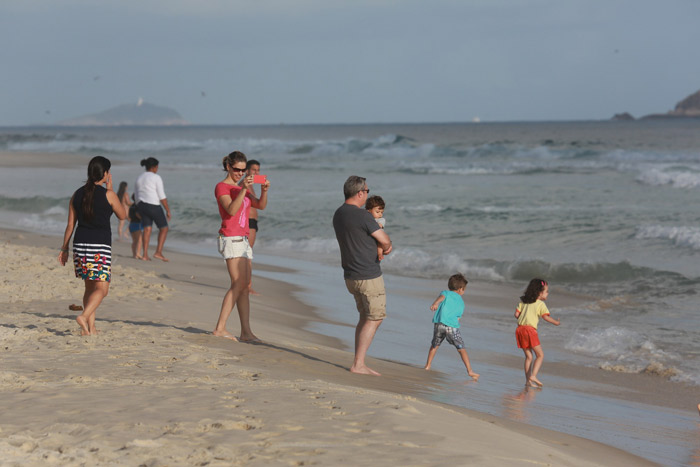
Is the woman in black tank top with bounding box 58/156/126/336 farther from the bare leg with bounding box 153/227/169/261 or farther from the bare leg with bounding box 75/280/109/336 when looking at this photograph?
the bare leg with bounding box 153/227/169/261

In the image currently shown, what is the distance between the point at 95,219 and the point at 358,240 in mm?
2144

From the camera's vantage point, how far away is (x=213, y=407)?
4.43 metres

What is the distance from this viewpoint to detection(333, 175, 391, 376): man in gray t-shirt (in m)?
5.89

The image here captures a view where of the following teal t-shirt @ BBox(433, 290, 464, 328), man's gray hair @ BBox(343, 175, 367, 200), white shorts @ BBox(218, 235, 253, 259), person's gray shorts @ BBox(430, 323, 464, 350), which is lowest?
person's gray shorts @ BBox(430, 323, 464, 350)

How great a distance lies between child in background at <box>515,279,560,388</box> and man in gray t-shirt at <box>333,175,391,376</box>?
1.60m

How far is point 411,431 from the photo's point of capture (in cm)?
411

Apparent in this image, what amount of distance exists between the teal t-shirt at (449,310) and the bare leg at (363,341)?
39.5 inches

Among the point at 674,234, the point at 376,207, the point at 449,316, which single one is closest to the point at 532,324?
Answer: the point at 449,316

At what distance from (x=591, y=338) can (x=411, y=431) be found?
16.5 ft

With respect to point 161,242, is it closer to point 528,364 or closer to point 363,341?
point 363,341

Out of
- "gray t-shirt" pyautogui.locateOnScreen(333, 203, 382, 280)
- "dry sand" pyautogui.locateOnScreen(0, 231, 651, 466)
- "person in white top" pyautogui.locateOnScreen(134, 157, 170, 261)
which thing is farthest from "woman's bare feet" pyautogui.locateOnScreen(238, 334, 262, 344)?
"person in white top" pyautogui.locateOnScreen(134, 157, 170, 261)

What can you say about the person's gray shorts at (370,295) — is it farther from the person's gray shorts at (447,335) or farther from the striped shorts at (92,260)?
the striped shorts at (92,260)

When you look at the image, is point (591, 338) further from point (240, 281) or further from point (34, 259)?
point (34, 259)

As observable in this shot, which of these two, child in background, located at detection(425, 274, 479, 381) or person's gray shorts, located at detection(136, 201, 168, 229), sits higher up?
person's gray shorts, located at detection(136, 201, 168, 229)
